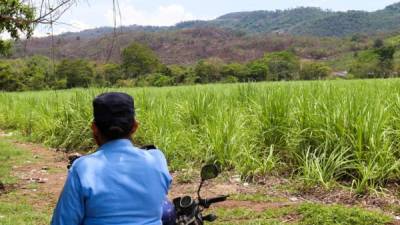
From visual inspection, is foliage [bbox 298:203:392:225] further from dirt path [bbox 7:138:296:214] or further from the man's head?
the man's head

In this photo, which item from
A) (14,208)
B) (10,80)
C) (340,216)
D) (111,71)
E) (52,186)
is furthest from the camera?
(10,80)

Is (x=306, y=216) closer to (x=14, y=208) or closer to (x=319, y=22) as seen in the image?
(x=14, y=208)

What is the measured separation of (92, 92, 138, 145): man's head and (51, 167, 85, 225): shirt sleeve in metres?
0.21

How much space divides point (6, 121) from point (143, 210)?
50.8 ft

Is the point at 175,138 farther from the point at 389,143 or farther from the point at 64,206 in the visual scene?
Result: the point at 64,206

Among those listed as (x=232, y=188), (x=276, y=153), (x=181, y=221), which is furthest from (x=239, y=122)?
(x=181, y=221)

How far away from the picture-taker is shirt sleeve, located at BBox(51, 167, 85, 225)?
184 centimetres

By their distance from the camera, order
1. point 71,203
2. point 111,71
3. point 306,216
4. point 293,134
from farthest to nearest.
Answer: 1. point 111,71
2. point 293,134
3. point 306,216
4. point 71,203

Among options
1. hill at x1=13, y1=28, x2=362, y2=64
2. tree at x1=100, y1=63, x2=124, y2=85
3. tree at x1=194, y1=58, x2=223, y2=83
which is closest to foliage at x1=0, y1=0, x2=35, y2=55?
tree at x1=100, y1=63, x2=124, y2=85

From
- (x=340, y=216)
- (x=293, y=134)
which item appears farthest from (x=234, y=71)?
(x=340, y=216)

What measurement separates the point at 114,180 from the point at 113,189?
32mm

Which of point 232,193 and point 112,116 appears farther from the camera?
point 232,193

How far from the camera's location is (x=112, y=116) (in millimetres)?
1971

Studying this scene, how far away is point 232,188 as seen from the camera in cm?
602
